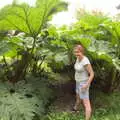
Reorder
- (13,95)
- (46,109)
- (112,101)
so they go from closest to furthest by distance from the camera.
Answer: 1. (13,95)
2. (46,109)
3. (112,101)

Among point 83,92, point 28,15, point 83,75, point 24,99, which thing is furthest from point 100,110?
point 28,15

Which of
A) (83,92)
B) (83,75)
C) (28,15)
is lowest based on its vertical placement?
(83,92)

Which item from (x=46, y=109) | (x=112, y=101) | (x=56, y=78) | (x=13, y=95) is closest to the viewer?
(x=13, y=95)

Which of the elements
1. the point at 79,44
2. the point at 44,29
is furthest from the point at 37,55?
the point at 79,44

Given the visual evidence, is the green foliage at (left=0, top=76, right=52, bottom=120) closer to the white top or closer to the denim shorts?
the denim shorts

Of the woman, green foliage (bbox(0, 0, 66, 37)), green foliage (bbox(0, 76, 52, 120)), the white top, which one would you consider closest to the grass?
green foliage (bbox(0, 76, 52, 120))

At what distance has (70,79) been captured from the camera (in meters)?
6.66

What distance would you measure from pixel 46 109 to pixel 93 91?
3.61 feet

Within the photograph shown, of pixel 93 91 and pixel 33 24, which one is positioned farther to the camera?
pixel 93 91

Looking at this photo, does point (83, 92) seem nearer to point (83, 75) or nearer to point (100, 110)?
point (83, 75)

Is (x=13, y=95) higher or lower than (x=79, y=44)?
lower

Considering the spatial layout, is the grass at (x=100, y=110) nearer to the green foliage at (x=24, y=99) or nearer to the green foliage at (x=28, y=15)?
the green foliage at (x=24, y=99)

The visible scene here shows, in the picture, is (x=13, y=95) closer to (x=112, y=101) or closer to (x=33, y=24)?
(x=33, y=24)

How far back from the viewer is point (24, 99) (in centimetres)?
542
